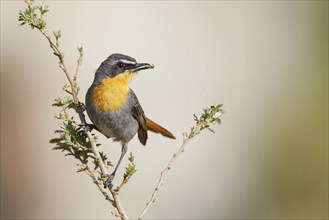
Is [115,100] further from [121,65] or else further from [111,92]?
[121,65]

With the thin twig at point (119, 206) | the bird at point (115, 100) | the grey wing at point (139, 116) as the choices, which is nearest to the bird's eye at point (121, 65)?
the bird at point (115, 100)

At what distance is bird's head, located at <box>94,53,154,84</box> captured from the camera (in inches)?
172

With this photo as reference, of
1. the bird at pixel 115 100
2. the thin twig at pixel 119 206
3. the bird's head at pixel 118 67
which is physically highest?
the bird's head at pixel 118 67

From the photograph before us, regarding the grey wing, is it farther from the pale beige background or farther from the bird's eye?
the pale beige background

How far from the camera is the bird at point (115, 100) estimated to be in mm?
4402

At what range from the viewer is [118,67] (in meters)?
4.41

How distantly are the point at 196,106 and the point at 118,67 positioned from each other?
3652 millimetres

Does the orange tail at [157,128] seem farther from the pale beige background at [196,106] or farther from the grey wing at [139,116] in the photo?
the pale beige background at [196,106]

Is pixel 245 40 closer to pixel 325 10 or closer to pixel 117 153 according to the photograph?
pixel 325 10

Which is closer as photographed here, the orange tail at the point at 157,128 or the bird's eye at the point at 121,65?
the bird's eye at the point at 121,65

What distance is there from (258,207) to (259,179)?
402mm

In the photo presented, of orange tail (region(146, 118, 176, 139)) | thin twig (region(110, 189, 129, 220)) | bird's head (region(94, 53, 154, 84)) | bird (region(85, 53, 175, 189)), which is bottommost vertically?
thin twig (region(110, 189, 129, 220))

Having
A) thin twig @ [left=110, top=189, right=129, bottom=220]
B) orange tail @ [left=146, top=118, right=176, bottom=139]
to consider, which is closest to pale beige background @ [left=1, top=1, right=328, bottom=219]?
orange tail @ [left=146, top=118, right=176, bottom=139]

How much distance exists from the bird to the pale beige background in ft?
8.40
